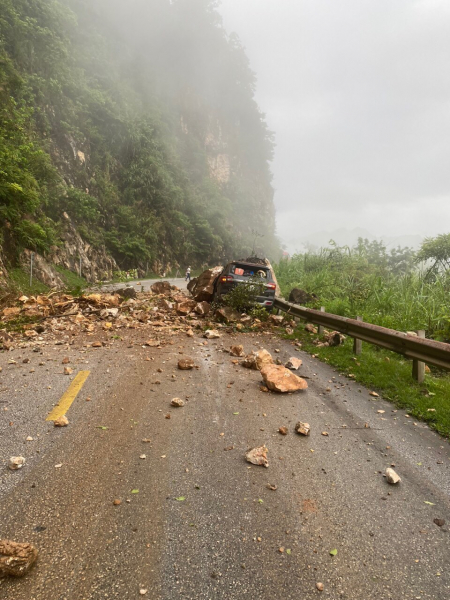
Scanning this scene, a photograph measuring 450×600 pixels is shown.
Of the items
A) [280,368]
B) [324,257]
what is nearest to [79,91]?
[324,257]

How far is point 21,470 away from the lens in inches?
96.5

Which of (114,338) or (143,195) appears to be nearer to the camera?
(114,338)

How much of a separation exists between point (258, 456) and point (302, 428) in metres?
0.72

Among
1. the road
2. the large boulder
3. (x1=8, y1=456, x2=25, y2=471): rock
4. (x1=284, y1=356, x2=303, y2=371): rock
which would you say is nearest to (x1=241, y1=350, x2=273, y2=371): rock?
(x1=284, y1=356, x2=303, y2=371): rock

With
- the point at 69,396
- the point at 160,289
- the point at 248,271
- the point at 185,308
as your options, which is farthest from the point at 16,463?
the point at 160,289

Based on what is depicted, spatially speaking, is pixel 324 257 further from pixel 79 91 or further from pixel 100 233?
pixel 79 91

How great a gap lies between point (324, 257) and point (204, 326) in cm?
1296

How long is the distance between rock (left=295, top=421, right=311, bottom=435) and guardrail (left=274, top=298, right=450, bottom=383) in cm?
223

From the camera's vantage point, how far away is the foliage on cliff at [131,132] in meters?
20.1

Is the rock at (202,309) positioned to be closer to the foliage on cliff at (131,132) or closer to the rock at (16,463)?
the rock at (16,463)

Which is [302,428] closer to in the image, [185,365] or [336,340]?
[185,365]

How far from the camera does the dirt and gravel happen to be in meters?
1.65

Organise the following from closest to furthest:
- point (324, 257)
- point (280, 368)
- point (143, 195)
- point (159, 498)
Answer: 1. point (159, 498)
2. point (280, 368)
3. point (324, 257)
4. point (143, 195)

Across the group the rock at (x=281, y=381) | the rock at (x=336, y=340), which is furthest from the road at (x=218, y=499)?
the rock at (x=336, y=340)
